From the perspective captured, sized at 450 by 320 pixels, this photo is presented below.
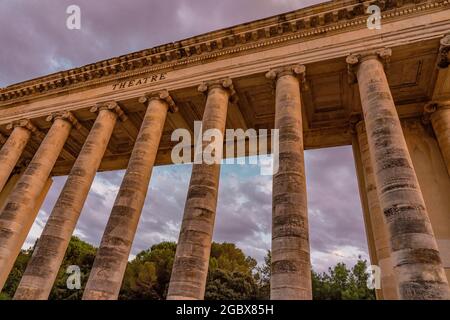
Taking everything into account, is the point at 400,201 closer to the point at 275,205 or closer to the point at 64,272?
the point at 275,205

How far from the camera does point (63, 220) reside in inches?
789

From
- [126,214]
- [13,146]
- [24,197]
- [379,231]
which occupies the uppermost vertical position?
[13,146]

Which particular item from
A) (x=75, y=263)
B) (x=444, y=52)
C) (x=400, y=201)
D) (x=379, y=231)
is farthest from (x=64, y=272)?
(x=444, y=52)

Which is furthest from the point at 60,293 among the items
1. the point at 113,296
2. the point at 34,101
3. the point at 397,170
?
the point at 397,170

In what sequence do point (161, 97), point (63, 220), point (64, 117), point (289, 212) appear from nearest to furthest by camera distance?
point (289, 212)
point (63, 220)
point (161, 97)
point (64, 117)

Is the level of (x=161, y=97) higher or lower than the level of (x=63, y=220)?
higher

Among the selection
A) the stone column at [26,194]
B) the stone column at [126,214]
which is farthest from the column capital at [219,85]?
the stone column at [26,194]

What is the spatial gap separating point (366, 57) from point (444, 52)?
174 inches

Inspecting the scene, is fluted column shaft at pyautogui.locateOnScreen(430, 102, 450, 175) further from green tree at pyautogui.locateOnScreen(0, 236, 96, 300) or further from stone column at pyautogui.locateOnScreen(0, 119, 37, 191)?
green tree at pyautogui.locateOnScreen(0, 236, 96, 300)

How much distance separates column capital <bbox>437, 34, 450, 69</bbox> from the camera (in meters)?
17.7

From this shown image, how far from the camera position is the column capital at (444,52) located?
17664mm

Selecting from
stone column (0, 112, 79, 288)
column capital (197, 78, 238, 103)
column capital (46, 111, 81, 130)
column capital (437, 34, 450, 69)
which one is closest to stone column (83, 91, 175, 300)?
column capital (197, 78, 238, 103)

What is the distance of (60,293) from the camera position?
2486 inches

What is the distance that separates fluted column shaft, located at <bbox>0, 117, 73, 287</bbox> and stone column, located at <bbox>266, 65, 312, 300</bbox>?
19.0 m
